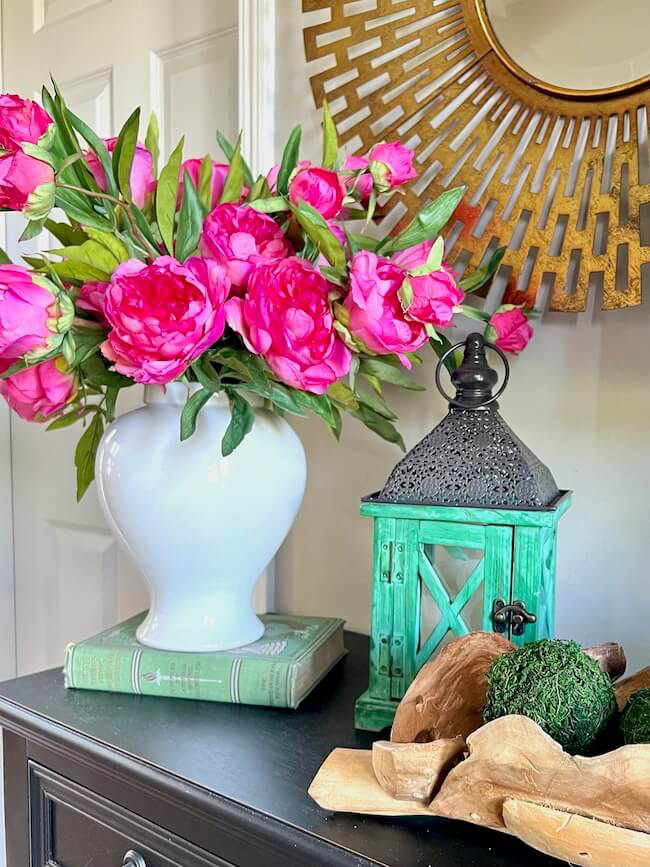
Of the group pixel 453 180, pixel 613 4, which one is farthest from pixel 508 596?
pixel 613 4

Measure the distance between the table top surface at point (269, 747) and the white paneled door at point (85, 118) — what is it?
2.00 ft

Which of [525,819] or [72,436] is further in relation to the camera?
[72,436]

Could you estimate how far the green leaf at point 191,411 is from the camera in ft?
2.39

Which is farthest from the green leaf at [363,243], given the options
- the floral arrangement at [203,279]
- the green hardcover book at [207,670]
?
the green hardcover book at [207,670]

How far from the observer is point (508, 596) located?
0.67 metres

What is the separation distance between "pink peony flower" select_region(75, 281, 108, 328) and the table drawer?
1.47 ft

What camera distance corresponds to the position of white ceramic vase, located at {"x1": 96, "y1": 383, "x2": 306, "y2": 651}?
2.56 ft

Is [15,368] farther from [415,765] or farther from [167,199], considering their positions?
[415,765]

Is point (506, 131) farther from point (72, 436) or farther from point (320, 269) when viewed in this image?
point (72, 436)

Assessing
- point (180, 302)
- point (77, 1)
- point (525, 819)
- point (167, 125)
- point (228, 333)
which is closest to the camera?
point (525, 819)

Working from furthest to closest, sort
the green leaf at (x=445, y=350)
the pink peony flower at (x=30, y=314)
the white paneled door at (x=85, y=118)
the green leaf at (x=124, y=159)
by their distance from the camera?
the white paneled door at (x=85, y=118)
the green leaf at (x=445, y=350)
the green leaf at (x=124, y=159)
the pink peony flower at (x=30, y=314)

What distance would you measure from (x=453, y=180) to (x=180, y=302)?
0.43m

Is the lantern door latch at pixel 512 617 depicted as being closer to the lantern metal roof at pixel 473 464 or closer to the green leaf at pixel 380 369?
the lantern metal roof at pixel 473 464

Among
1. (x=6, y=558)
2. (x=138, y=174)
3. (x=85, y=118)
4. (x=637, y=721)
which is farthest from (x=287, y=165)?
(x=6, y=558)
